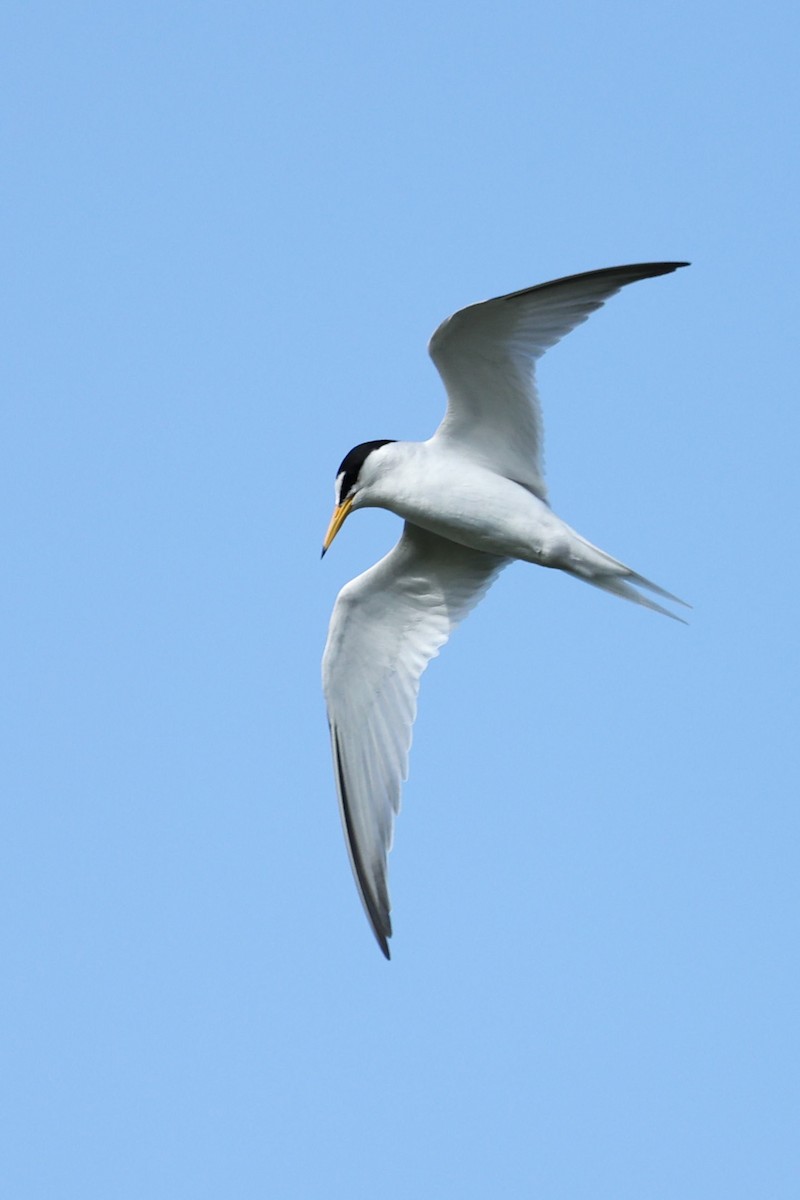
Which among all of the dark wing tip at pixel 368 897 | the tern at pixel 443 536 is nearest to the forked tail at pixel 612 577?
the tern at pixel 443 536

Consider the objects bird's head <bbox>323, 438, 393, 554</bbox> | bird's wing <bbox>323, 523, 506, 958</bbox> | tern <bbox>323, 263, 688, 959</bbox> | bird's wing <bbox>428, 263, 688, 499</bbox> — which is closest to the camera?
bird's wing <bbox>428, 263, 688, 499</bbox>

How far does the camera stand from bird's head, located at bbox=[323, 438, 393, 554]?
9.34m

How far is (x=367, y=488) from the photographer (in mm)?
9352

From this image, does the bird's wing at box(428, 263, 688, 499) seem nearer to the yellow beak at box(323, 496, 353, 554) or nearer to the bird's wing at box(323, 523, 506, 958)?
the yellow beak at box(323, 496, 353, 554)

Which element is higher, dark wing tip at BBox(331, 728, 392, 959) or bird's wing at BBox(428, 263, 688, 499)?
bird's wing at BBox(428, 263, 688, 499)

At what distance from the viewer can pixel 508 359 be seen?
Answer: 8984 millimetres

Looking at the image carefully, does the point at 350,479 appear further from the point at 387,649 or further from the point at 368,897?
the point at 368,897

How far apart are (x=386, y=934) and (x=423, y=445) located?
8.84 ft

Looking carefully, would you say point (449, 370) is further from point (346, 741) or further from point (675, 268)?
point (346, 741)

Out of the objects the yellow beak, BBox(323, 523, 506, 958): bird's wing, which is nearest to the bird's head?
the yellow beak

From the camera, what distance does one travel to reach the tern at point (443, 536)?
8.86 m

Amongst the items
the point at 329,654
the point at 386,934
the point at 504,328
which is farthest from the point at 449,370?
the point at 386,934

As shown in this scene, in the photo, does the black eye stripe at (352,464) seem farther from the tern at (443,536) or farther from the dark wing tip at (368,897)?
the dark wing tip at (368,897)

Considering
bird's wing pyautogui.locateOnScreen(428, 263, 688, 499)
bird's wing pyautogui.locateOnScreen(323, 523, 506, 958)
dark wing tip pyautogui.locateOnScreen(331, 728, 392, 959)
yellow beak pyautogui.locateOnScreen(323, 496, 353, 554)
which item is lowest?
dark wing tip pyautogui.locateOnScreen(331, 728, 392, 959)
